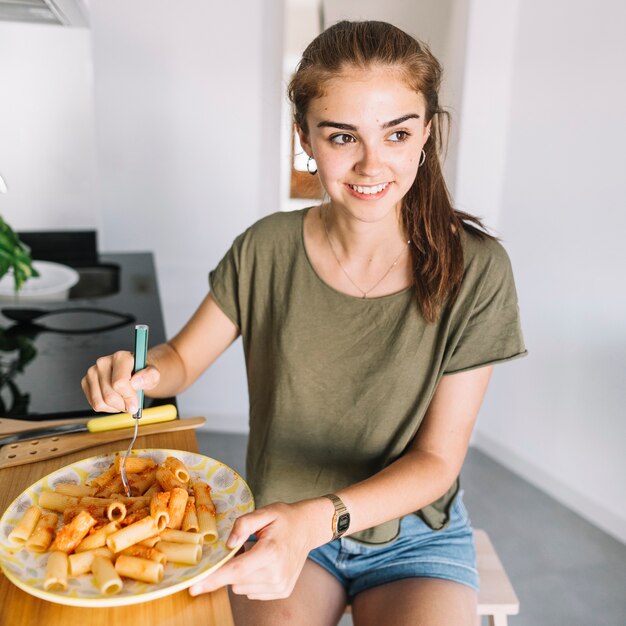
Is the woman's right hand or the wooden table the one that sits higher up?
the woman's right hand

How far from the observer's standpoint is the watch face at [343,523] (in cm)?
90

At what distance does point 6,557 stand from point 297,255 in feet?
2.37

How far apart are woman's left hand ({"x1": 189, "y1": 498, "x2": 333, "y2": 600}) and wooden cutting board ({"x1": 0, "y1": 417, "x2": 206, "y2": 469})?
0.30m

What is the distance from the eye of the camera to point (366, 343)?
3.86 feet

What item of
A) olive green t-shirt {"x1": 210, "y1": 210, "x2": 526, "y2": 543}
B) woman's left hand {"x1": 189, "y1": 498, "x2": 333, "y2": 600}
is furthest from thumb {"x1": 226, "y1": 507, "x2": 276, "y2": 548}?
olive green t-shirt {"x1": 210, "y1": 210, "x2": 526, "y2": 543}

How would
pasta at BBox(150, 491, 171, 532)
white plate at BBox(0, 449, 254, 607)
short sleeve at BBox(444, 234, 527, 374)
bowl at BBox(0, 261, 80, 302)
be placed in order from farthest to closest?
bowl at BBox(0, 261, 80, 302) < short sleeve at BBox(444, 234, 527, 374) < pasta at BBox(150, 491, 171, 532) < white plate at BBox(0, 449, 254, 607)

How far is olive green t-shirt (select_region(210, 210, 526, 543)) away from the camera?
1138 mm

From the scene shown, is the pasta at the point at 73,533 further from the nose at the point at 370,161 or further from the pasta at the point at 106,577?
the nose at the point at 370,161

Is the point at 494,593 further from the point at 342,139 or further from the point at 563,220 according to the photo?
the point at 563,220

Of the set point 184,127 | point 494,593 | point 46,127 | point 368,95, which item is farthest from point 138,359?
point 184,127

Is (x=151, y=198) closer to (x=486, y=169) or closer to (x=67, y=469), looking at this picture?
(x=486, y=169)

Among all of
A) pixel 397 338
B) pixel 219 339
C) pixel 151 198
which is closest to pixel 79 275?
pixel 151 198

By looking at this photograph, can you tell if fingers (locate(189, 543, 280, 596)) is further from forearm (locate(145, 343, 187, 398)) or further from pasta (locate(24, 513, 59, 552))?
forearm (locate(145, 343, 187, 398))

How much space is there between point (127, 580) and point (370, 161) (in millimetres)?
672
